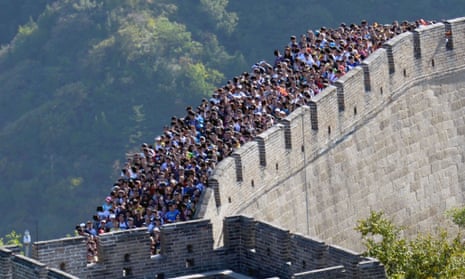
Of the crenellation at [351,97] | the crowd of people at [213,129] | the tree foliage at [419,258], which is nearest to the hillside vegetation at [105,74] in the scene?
the crowd of people at [213,129]

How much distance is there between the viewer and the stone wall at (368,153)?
42375mm

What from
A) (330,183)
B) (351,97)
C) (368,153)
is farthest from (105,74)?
(330,183)

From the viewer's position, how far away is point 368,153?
48188 millimetres

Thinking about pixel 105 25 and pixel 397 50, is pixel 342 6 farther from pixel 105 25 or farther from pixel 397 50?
pixel 397 50

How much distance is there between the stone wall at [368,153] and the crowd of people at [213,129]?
1.44ft

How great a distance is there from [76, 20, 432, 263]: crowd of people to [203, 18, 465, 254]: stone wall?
1.44 feet

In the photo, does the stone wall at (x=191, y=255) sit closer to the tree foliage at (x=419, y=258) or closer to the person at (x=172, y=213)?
the person at (x=172, y=213)

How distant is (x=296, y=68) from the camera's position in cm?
4691

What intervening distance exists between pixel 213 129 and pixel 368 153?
6.25 m

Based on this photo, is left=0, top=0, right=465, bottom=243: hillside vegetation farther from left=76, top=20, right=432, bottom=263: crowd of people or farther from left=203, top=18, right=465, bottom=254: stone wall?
left=76, top=20, right=432, bottom=263: crowd of people

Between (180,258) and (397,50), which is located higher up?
(397,50)

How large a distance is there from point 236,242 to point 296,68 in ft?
32.5

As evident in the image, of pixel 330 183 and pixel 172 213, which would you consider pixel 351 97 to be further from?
pixel 172 213

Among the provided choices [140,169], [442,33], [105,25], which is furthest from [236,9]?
[140,169]
